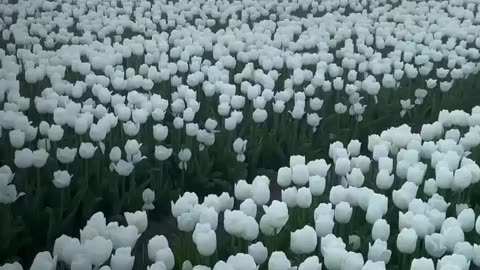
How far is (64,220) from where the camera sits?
3.97 meters

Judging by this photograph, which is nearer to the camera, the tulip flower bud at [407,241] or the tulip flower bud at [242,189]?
the tulip flower bud at [407,241]

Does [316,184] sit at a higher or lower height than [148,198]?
higher

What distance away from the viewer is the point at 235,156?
5215 millimetres

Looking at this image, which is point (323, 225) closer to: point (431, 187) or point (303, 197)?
point (303, 197)

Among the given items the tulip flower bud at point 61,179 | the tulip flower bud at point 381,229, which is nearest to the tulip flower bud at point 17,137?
the tulip flower bud at point 61,179

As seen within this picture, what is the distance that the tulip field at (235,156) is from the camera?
10.3 ft

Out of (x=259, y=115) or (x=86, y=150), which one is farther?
(x=259, y=115)

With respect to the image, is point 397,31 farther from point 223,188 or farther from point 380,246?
point 380,246

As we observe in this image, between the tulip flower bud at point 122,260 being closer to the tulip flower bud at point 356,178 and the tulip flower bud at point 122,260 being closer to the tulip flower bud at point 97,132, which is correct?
the tulip flower bud at point 356,178

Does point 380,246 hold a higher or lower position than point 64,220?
higher

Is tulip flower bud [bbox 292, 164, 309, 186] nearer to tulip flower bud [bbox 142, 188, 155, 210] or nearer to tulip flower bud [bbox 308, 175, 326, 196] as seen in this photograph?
tulip flower bud [bbox 308, 175, 326, 196]

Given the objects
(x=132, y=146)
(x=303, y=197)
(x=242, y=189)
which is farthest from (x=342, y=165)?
(x=132, y=146)

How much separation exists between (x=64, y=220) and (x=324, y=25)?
643 centimetres

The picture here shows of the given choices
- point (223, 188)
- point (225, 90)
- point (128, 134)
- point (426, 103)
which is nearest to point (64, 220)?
point (128, 134)
